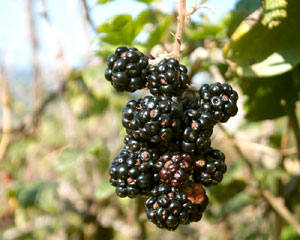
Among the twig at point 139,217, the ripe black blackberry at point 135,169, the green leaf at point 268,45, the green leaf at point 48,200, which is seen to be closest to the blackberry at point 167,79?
the ripe black blackberry at point 135,169

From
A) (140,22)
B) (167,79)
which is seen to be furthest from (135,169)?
(140,22)

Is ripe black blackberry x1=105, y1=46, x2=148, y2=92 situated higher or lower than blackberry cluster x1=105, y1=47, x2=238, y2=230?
higher

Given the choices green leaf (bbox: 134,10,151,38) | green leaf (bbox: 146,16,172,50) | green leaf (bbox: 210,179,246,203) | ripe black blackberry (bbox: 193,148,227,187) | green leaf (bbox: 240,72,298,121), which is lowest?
green leaf (bbox: 210,179,246,203)

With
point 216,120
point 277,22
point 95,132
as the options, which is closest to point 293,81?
point 277,22

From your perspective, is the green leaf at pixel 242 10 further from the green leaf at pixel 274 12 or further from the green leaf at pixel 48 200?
the green leaf at pixel 48 200

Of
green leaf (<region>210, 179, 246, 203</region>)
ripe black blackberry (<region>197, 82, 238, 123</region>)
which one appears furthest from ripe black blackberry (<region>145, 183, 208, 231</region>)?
green leaf (<region>210, 179, 246, 203</region>)

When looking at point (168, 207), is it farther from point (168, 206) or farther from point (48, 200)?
point (48, 200)

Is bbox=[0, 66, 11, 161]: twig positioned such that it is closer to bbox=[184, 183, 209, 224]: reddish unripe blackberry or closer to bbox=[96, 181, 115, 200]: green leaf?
bbox=[96, 181, 115, 200]: green leaf
